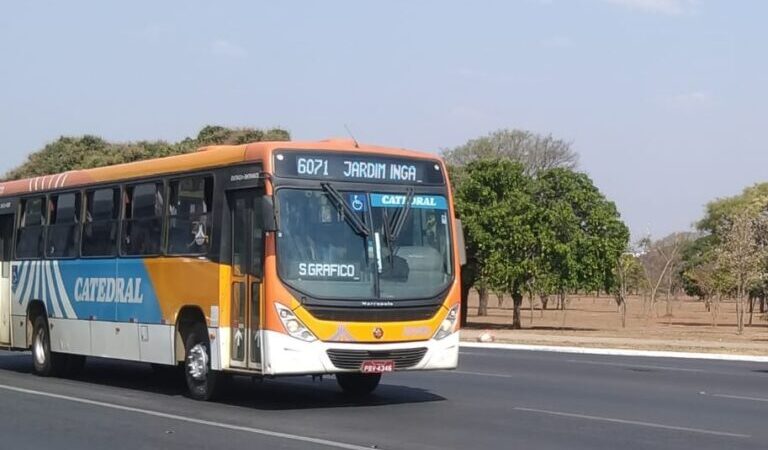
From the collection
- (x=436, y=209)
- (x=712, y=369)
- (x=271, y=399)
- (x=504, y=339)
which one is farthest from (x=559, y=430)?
(x=504, y=339)

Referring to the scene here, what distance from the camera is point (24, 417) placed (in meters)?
14.2

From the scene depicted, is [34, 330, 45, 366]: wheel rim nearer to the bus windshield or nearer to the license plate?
the bus windshield

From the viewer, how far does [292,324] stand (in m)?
14.0

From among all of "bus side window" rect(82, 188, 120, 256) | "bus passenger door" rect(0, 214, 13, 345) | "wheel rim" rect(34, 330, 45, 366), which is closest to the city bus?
"bus side window" rect(82, 188, 120, 256)

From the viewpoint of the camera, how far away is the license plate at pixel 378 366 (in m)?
14.3

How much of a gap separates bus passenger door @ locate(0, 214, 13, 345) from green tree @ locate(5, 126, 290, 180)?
30.9 metres

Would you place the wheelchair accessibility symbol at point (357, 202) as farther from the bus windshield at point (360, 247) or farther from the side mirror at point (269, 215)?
the side mirror at point (269, 215)

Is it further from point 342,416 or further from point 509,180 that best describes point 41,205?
point 509,180

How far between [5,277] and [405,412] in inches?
386

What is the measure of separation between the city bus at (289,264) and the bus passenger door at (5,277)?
14.3 feet

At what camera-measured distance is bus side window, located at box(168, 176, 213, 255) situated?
1552 centimetres

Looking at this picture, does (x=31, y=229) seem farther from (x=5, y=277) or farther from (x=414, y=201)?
(x=414, y=201)

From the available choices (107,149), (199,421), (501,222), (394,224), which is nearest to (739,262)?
(501,222)

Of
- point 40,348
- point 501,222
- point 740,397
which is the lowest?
point 740,397
